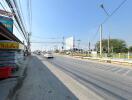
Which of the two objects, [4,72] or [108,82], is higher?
[4,72]

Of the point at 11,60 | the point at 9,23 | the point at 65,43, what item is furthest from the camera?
the point at 65,43

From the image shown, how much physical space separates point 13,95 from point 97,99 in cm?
373

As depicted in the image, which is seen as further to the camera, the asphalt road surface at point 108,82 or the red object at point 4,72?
the red object at point 4,72

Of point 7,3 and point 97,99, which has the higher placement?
point 7,3

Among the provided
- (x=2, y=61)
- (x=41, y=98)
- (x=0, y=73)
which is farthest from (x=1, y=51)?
(x=41, y=98)

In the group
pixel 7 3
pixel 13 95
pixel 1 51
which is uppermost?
pixel 7 3

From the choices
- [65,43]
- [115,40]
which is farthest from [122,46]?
[65,43]

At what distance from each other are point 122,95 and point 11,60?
1362 centimetres

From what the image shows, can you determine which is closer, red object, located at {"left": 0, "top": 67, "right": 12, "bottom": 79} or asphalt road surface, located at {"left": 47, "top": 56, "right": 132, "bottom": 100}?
asphalt road surface, located at {"left": 47, "top": 56, "right": 132, "bottom": 100}

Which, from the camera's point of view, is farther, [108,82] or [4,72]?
[4,72]

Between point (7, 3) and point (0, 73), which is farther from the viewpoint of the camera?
point (0, 73)

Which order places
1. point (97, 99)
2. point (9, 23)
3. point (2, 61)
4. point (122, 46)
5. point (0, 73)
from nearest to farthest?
point (97, 99) < point (0, 73) < point (2, 61) < point (9, 23) < point (122, 46)

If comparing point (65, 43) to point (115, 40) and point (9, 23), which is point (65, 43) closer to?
point (115, 40)

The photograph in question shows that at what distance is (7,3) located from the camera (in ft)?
49.7
